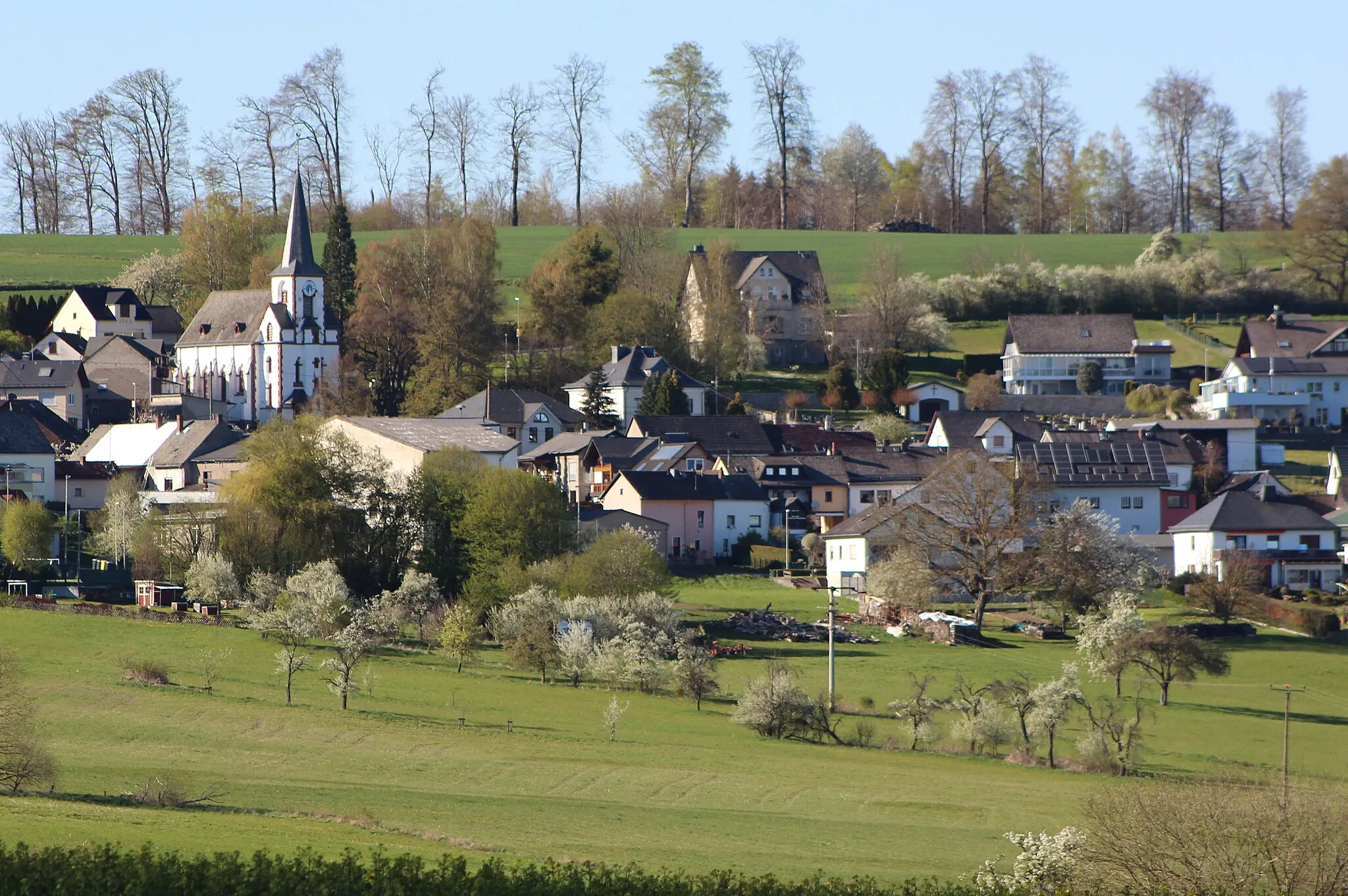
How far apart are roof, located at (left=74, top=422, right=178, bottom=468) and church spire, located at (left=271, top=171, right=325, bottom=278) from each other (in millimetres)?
14557

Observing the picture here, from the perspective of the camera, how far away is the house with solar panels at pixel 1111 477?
70125mm

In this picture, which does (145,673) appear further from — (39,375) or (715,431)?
(39,375)

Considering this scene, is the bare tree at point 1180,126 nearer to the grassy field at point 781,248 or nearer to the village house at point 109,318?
the grassy field at point 781,248

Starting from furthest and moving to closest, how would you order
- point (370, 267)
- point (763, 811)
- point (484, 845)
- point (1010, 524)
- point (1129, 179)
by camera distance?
point (1129, 179) < point (370, 267) < point (1010, 524) < point (763, 811) < point (484, 845)

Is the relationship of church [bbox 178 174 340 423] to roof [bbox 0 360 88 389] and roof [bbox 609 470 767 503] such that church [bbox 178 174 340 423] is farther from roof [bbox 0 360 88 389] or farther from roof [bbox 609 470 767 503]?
roof [bbox 609 470 767 503]

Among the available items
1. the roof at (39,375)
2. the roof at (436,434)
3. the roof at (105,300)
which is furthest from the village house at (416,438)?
the roof at (105,300)

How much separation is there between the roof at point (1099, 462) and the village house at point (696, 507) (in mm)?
11067

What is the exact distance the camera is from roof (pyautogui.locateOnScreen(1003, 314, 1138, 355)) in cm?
9844

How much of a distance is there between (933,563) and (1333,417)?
4114 cm

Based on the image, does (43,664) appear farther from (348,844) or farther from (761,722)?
(348,844)

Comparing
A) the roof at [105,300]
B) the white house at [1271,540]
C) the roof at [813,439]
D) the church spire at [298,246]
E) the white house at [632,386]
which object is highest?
the church spire at [298,246]

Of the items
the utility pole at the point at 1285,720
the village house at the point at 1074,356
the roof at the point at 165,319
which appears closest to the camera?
the utility pole at the point at 1285,720

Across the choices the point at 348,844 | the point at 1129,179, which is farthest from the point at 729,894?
the point at 1129,179

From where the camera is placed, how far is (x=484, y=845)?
81.0 ft
